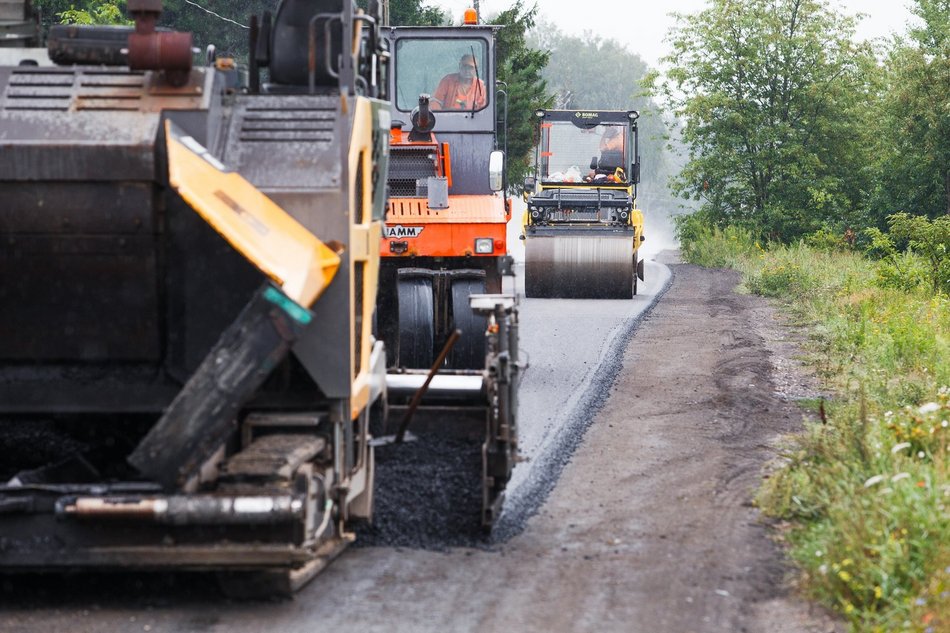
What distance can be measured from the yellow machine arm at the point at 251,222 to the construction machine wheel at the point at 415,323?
18.8 ft

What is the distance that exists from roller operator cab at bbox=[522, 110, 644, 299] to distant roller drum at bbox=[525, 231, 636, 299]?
16 mm

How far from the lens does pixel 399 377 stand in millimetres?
7504

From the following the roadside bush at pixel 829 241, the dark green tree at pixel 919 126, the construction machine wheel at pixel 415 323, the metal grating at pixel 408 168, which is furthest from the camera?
the roadside bush at pixel 829 241

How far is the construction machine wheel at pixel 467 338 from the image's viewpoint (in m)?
10.8

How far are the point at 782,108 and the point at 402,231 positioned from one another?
2695cm

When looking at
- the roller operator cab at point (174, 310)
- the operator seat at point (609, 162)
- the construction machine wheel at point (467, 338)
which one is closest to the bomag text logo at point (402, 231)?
the construction machine wheel at point (467, 338)

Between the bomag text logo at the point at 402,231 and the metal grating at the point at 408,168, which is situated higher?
the metal grating at the point at 408,168

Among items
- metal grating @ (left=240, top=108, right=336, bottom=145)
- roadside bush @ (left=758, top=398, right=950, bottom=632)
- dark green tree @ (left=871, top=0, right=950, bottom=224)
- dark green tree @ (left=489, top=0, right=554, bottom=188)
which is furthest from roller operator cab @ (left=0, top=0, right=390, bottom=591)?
dark green tree @ (left=489, top=0, right=554, bottom=188)

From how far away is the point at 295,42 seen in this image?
6453 millimetres

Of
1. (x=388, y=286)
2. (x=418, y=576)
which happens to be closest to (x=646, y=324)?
(x=388, y=286)

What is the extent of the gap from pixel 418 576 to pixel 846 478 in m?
2.31

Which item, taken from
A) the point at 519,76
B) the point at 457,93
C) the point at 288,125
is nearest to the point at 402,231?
the point at 457,93

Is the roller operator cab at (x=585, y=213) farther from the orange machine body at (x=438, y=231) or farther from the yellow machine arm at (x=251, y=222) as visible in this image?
the yellow machine arm at (x=251, y=222)

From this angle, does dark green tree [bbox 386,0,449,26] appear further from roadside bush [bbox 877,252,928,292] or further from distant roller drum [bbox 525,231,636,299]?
roadside bush [bbox 877,252,928,292]
